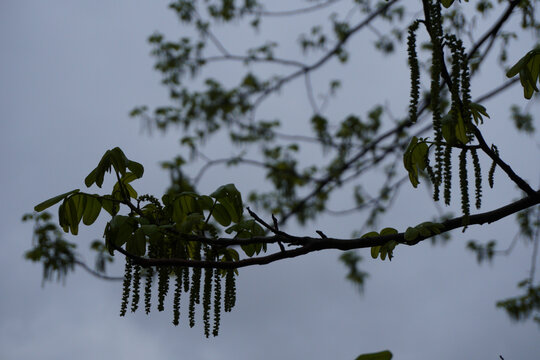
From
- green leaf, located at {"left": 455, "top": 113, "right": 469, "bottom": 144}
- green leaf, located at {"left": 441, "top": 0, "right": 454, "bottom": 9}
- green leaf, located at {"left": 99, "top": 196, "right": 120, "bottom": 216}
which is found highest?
green leaf, located at {"left": 441, "top": 0, "right": 454, "bottom": 9}

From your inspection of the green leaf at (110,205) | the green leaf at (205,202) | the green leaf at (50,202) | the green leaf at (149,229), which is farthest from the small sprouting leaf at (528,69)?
the green leaf at (50,202)

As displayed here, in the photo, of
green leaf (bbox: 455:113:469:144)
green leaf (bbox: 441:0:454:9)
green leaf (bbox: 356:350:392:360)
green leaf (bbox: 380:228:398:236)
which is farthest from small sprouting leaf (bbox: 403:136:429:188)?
green leaf (bbox: 356:350:392:360)

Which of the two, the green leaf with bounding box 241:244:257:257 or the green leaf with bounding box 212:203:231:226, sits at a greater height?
the green leaf with bounding box 212:203:231:226

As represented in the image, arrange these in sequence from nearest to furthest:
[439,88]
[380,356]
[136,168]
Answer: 1. [380,356]
2. [439,88]
3. [136,168]

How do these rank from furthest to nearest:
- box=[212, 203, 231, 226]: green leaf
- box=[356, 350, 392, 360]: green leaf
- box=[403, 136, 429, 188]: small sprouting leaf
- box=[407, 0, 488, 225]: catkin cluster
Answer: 1. box=[212, 203, 231, 226]: green leaf
2. box=[403, 136, 429, 188]: small sprouting leaf
3. box=[407, 0, 488, 225]: catkin cluster
4. box=[356, 350, 392, 360]: green leaf

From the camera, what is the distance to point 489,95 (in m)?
7.00

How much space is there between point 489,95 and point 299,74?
10.1ft

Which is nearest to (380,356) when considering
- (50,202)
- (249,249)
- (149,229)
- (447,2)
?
(149,229)

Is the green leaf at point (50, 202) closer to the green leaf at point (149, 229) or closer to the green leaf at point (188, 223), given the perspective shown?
the green leaf at point (149, 229)

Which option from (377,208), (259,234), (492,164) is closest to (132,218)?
(259,234)

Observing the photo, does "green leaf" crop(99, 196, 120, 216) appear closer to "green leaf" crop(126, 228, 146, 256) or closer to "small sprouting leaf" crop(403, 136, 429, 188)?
"green leaf" crop(126, 228, 146, 256)

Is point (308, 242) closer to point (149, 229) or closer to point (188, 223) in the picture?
point (188, 223)

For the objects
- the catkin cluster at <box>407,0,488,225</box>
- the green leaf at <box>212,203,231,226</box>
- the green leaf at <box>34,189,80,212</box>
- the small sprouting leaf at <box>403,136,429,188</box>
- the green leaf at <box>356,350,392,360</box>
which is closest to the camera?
the green leaf at <box>356,350,392,360</box>

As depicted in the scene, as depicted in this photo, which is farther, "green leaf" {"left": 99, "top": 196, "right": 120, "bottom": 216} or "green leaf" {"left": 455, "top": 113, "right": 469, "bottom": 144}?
"green leaf" {"left": 99, "top": 196, "right": 120, "bottom": 216}
